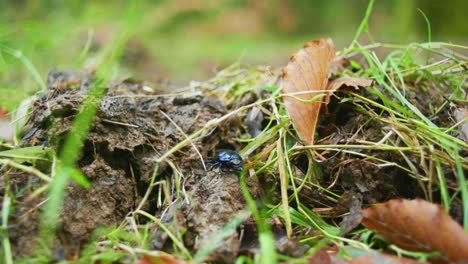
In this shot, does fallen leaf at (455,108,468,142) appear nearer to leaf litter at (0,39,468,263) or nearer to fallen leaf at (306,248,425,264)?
leaf litter at (0,39,468,263)

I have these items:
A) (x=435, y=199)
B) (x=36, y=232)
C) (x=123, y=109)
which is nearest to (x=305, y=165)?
(x=435, y=199)

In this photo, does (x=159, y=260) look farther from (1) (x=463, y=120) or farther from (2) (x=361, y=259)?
(1) (x=463, y=120)

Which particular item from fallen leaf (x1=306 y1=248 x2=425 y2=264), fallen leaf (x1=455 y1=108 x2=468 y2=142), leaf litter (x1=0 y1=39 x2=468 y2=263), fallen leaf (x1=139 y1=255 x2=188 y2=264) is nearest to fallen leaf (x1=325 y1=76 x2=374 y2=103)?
leaf litter (x1=0 y1=39 x2=468 y2=263)

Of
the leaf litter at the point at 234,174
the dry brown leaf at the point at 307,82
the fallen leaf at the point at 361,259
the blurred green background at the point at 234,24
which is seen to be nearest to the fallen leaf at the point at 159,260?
the leaf litter at the point at 234,174

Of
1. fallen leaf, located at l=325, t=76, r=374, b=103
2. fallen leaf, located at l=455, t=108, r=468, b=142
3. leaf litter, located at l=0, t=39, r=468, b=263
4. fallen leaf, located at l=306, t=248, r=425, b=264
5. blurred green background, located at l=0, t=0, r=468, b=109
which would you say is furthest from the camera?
blurred green background, located at l=0, t=0, r=468, b=109

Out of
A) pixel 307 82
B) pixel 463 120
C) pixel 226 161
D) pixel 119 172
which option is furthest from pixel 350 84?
pixel 119 172

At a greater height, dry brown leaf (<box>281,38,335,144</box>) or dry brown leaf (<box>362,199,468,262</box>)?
dry brown leaf (<box>281,38,335,144</box>)

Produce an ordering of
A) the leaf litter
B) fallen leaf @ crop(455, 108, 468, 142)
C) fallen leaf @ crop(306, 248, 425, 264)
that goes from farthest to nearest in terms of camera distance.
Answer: fallen leaf @ crop(455, 108, 468, 142) → the leaf litter → fallen leaf @ crop(306, 248, 425, 264)
